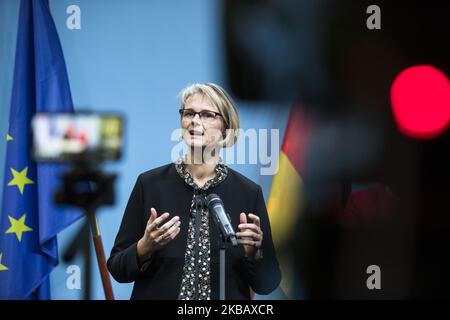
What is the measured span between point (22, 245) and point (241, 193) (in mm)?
1483

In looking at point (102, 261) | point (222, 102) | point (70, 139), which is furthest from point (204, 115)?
point (102, 261)

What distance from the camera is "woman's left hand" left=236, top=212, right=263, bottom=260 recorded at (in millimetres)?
3250

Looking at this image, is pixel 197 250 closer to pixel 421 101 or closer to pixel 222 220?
pixel 222 220

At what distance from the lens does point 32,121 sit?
13.1ft

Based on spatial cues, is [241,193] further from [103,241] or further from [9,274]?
[9,274]

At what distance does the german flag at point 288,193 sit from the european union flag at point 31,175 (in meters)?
1.29

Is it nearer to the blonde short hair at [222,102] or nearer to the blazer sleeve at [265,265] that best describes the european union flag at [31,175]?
the blonde short hair at [222,102]

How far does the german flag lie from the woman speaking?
325 millimetres

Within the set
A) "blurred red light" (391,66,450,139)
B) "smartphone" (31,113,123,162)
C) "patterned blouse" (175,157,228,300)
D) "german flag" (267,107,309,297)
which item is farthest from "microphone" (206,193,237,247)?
"blurred red light" (391,66,450,139)

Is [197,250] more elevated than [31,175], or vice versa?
[31,175]

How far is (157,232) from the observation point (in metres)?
3.15

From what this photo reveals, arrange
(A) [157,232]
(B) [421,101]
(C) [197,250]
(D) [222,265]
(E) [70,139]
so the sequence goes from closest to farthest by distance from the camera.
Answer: (D) [222,265]
(A) [157,232]
(C) [197,250]
(E) [70,139]
(B) [421,101]

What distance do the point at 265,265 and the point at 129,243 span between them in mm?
801

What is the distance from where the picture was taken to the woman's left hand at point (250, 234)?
3.25m
